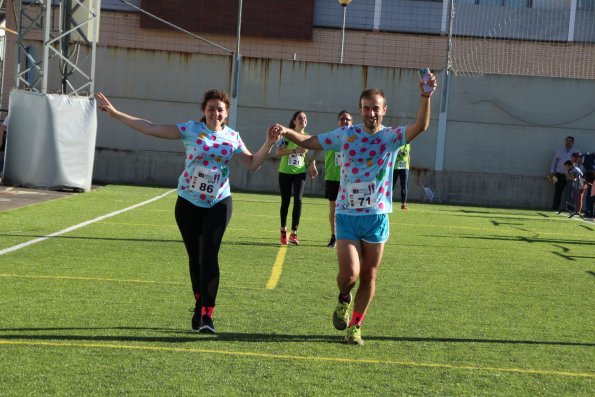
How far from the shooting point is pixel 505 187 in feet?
106

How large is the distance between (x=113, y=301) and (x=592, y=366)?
4103 millimetres

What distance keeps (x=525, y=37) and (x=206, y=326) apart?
2894cm

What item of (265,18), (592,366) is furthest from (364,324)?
(265,18)

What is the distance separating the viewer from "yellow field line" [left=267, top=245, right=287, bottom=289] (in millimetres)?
11302

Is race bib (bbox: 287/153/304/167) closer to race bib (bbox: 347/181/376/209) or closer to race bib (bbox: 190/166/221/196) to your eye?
race bib (bbox: 190/166/221/196)

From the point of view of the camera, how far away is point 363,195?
8062mm

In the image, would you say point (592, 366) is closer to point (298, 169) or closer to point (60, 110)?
point (298, 169)

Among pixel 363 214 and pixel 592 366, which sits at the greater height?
A: pixel 363 214

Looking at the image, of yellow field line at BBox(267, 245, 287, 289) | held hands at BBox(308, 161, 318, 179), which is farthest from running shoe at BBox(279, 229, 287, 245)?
held hands at BBox(308, 161, 318, 179)

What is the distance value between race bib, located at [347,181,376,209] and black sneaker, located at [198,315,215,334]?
1352 millimetres

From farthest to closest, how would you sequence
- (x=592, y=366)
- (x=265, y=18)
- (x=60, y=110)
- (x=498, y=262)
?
(x=265, y=18) < (x=60, y=110) < (x=498, y=262) < (x=592, y=366)

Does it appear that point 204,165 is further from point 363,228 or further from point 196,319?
point 363,228

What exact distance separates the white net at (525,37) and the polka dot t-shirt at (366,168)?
2575cm

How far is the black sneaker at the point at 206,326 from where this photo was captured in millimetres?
8117
